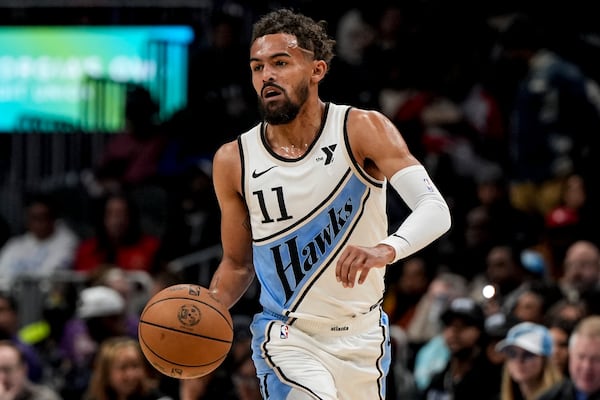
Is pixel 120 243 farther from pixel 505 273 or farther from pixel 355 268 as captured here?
pixel 355 268

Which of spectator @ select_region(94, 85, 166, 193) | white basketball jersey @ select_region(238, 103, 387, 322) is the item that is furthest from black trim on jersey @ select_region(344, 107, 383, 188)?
spectator @ select_region(94, 85, 166, 193)

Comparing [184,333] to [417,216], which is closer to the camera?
[417,216]

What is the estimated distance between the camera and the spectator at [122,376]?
974cm

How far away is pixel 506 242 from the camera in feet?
40.3

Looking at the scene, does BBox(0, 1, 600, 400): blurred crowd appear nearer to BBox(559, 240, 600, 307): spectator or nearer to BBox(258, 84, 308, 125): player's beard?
BBox(559, 240, 600, 307): spectator

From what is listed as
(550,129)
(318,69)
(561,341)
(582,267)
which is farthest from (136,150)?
(318,69)

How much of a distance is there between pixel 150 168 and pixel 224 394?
16.8ft

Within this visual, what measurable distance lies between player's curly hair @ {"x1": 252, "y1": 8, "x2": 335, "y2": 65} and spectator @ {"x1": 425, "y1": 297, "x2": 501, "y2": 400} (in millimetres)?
3612

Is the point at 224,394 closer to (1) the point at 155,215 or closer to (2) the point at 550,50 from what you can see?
(1) the point at 155,215

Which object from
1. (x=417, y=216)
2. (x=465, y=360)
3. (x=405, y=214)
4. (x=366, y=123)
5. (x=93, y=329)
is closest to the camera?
(x=417, y=216)

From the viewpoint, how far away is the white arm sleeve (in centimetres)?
611

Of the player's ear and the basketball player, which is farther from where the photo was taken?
the player's ear

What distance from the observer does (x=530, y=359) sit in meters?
9.22

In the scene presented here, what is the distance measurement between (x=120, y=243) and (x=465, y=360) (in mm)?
4452
